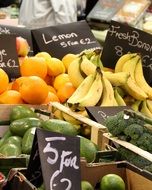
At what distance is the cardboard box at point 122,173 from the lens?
156 cm

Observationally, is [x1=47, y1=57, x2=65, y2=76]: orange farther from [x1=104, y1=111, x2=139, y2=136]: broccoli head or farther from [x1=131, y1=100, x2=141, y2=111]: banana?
[x1=104, y1=111, x2=139, y2=136]: broccoli head

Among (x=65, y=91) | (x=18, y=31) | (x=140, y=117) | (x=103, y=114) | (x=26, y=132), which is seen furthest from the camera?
(x=18, y=31)

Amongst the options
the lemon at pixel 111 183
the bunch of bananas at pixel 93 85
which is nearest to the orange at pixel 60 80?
the bunch of bananas at pixel 93 85

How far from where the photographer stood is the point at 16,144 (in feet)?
5.98

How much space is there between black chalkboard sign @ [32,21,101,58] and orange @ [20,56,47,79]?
1.70ft

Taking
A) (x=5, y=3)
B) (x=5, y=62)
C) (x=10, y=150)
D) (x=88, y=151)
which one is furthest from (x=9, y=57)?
(x=5, y=3)

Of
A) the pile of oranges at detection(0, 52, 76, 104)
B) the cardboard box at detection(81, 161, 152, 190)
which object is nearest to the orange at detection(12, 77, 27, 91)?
the pile of oranges at detection(0, 52, 76, 104)

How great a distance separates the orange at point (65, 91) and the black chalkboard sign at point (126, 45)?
40 cm

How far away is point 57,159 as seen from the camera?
1323 mm

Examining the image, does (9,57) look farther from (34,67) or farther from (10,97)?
(10,97)

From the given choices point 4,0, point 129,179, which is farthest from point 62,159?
point 4,0

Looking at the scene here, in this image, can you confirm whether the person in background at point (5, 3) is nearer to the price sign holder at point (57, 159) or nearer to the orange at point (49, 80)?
the orange at point (49, 80)

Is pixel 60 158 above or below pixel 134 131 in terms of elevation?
above

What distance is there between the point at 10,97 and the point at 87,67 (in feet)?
1.37
